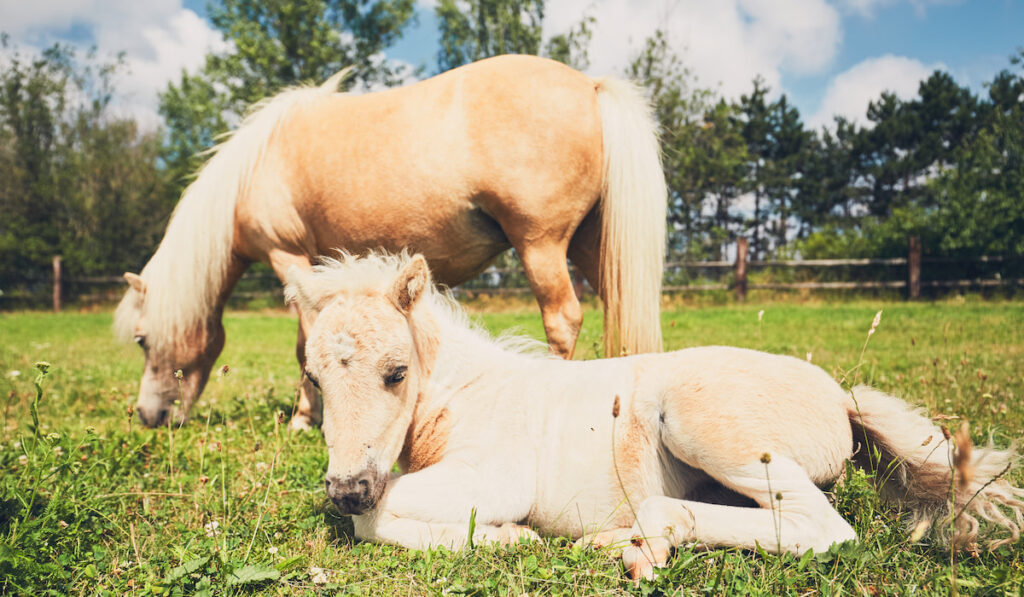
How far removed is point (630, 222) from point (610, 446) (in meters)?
2.29

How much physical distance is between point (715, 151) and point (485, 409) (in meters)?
30.7

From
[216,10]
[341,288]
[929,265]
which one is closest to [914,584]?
[341,288]

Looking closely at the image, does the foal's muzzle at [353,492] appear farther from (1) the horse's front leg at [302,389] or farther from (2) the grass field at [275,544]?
(1) the horse's front leg at [302,389]

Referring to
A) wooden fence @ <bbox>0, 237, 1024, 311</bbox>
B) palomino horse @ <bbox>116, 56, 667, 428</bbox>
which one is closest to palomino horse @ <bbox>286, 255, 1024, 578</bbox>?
palomino horse @ <bbox>116, 56, 667, 428</bbox>

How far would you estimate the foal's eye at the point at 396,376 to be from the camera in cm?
267

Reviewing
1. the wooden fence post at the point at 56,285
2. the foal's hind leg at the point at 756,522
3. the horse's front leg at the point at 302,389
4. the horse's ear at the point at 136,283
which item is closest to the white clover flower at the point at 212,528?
the foal's hind leg at the point at 756,522

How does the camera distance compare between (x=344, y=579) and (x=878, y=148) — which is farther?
(x=878, y=148)

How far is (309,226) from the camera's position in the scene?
16.5ft

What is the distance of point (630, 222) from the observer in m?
4.59

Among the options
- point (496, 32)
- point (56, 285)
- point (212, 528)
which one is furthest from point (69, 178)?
point (212, 528)

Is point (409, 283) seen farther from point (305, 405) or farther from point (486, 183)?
point (305, 405)

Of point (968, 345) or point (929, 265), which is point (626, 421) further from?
point (929, 265)

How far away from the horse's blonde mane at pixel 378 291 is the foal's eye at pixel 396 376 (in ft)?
1.38

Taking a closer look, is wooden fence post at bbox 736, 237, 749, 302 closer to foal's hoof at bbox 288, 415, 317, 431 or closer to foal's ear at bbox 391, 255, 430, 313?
foal's hoof at bbox 288, 415, 317, 431
